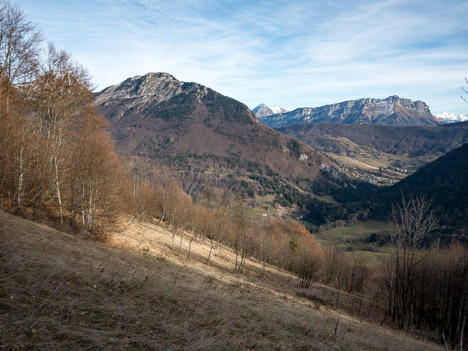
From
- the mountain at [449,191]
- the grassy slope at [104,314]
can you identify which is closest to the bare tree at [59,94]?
the grassy slope at [104,314]

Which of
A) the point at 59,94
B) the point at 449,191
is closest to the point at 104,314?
the point at 59,94

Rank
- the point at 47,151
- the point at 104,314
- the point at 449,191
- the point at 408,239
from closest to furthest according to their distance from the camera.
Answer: the point at 104,314 → the point at 47,151 → the point at 408,239 → the point at 449,191

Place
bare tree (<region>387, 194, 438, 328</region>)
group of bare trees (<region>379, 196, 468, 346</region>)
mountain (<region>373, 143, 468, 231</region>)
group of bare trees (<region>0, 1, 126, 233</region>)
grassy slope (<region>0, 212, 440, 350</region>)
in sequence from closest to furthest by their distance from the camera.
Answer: grassy slope (<region>0, 212, 440, 350</region>) < group of bare trees (<region>0, 1, 126, 233</region>) < bare tree (<region>387, 194, 438, 328</region>) < group of bare trees (<region>379, 196, 468, 346</region>) < mountain (<region>373, 143, 468, 231</region>)

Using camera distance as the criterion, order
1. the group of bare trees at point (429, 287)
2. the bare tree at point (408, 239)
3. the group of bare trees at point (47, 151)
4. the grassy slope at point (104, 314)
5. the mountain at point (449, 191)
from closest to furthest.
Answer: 1. the grassy slope at point (104, 314)
2. the group of bare trees at point (47, 151)
3. the bare tree at point (408, 239)
4. the group of bare trees at point (429, 287)
5. the mountain at point (449, 191)

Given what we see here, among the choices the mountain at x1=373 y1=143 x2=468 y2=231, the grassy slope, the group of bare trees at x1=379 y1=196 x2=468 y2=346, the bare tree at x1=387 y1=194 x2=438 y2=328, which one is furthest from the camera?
the mountain at x1=373 y1=143 x2=468 y2=231

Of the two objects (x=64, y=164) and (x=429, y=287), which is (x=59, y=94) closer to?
(x=64, y=164)

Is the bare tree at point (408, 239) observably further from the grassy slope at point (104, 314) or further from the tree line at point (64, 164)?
the grassy slope at point (104, 314)

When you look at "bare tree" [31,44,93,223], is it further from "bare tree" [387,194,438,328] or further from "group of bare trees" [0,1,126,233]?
"bare tree" [387,194,438,328]

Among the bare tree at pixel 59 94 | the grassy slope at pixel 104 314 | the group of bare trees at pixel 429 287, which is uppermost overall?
the bare tree at pixel 59 94

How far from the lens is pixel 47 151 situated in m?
21.2

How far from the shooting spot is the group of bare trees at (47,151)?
1997 cm

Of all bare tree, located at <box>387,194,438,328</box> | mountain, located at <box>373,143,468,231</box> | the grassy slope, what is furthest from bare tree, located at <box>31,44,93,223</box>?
mountain, located at <box>373,143,468,231</box>

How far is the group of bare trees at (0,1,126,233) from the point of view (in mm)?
19969

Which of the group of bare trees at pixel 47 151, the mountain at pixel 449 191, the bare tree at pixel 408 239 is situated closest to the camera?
the group of bare trees at pixel 47 151
